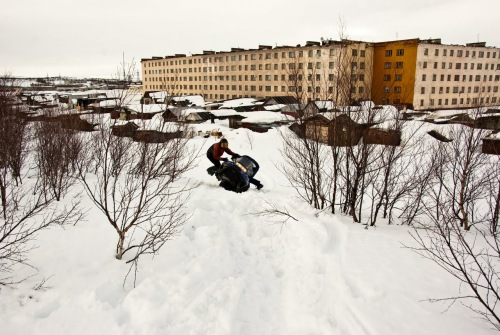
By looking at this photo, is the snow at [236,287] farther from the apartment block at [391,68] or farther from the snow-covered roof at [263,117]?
the apartment block at [391,68]

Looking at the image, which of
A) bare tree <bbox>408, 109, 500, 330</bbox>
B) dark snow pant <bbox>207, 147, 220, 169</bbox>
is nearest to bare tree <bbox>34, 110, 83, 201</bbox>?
dark snow pant <bbox>207, 147, 220, 169</bbox>

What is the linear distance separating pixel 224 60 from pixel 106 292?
67290 mm

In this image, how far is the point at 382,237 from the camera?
6.49 metres

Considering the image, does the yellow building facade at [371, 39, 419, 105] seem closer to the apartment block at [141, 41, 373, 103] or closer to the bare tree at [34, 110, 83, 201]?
the apartment block at [141, 41, 373, 103]

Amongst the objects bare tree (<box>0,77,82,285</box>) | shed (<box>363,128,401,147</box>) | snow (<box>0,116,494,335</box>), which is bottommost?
snow (<box>0,116,494,335</box>)

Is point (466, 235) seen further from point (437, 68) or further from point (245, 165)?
point (437, 68)

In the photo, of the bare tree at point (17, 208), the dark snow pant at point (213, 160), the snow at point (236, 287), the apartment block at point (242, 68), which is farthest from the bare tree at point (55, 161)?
the apartment block at point (242, 68)

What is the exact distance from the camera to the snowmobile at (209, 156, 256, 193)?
966cm

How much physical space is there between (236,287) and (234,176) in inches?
200

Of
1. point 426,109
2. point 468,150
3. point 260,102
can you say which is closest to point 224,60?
point 260,102

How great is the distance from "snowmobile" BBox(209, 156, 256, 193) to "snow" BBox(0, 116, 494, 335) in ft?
9.48

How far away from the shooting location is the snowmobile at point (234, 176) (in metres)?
9.66

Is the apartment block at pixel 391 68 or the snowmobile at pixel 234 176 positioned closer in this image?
the snowmobile at pixel 234 176

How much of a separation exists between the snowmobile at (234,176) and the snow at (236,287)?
9.48 feet
